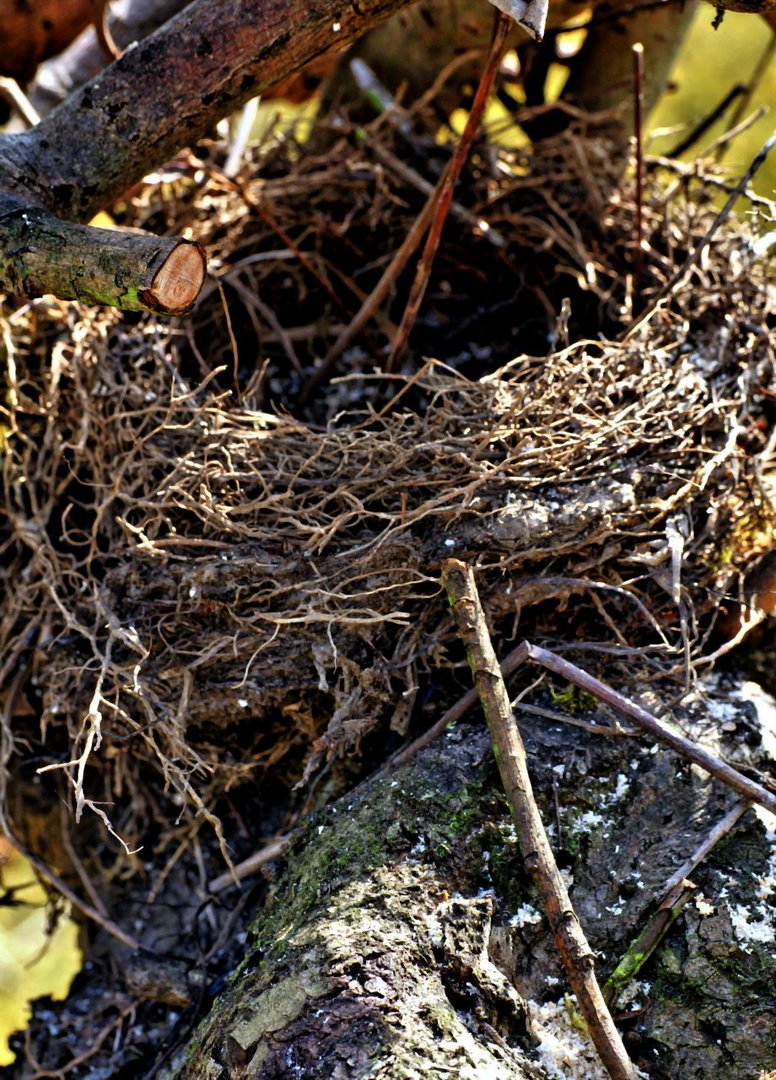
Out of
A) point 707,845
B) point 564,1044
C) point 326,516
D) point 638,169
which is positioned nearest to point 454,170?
point 638,169

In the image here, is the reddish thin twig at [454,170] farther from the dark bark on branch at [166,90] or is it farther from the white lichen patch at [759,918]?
the white lichen patch at [759,918]

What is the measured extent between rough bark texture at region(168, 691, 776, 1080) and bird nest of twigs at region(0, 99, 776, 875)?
4.9 inches

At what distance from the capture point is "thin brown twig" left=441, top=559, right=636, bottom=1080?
39.3 inches

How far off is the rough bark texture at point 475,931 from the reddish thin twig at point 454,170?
2.33 ft

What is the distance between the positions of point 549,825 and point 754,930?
0.84 ft

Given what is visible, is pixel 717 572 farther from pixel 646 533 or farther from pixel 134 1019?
pixel 134 1019

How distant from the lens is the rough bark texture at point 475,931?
99 centimetres

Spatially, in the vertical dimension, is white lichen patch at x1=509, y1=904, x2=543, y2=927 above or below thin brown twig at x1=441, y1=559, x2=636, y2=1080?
below

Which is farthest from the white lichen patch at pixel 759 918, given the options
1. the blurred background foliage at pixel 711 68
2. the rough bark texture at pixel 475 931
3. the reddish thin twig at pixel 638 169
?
the blurred background foliage at pixel 711 68

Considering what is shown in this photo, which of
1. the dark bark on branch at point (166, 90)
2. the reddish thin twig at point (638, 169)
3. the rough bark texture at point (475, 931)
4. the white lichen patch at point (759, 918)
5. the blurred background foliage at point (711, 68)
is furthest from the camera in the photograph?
the blurred background foliage at point (711, 68)

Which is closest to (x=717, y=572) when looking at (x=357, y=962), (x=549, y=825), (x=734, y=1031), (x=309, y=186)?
(x=549, y=825)

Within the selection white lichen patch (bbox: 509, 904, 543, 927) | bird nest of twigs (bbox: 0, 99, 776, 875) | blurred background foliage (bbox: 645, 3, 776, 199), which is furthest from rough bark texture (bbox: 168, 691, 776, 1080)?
blurred background foliage (bbox: 645, 3, 776, 199)

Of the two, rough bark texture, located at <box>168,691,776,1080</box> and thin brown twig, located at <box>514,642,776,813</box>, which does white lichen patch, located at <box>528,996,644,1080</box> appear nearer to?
rough bark texture, located at <box>168,691,776,1080</box>

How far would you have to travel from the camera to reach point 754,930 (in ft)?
3.66
